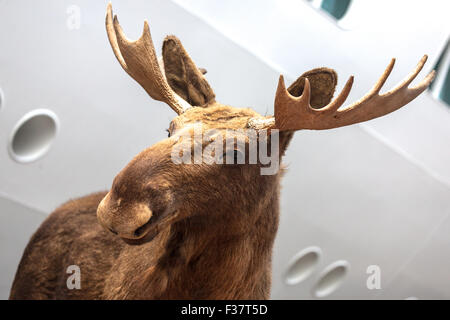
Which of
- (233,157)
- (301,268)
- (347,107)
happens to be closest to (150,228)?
(233,157)

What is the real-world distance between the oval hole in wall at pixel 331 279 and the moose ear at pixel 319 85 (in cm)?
249

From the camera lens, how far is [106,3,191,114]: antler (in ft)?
5.83

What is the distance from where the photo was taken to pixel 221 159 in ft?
5.09

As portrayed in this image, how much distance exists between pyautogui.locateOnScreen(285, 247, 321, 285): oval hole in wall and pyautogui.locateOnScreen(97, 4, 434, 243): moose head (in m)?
2.20

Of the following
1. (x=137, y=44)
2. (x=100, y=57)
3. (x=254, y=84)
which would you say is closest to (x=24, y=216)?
(x=100, y=57)

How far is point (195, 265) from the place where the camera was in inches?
65.7

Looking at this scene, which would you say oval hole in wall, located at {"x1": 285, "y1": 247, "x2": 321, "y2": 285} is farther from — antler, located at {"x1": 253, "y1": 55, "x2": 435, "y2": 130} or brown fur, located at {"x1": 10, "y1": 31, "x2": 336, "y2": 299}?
antler, located at {"x1": 253, "y1": 55, "x2": 435, "y2": 130}

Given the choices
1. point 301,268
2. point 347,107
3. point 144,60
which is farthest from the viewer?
point 301,268

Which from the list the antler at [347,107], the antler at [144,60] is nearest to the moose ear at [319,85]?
the antler at [347,107]

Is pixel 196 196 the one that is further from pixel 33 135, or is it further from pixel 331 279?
pixel 331 279

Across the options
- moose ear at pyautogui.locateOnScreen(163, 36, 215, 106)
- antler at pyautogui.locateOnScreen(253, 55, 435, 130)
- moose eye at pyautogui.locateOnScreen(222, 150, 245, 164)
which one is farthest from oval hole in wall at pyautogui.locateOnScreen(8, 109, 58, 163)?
antler at pyautogui.locateOnScreen(253, 55, 435, 130)

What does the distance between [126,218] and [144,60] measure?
0.63 m

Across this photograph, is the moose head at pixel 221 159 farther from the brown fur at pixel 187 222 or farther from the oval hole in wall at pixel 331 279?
the oval hole in wall at pixel 331 279

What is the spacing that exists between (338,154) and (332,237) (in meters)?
0.69
